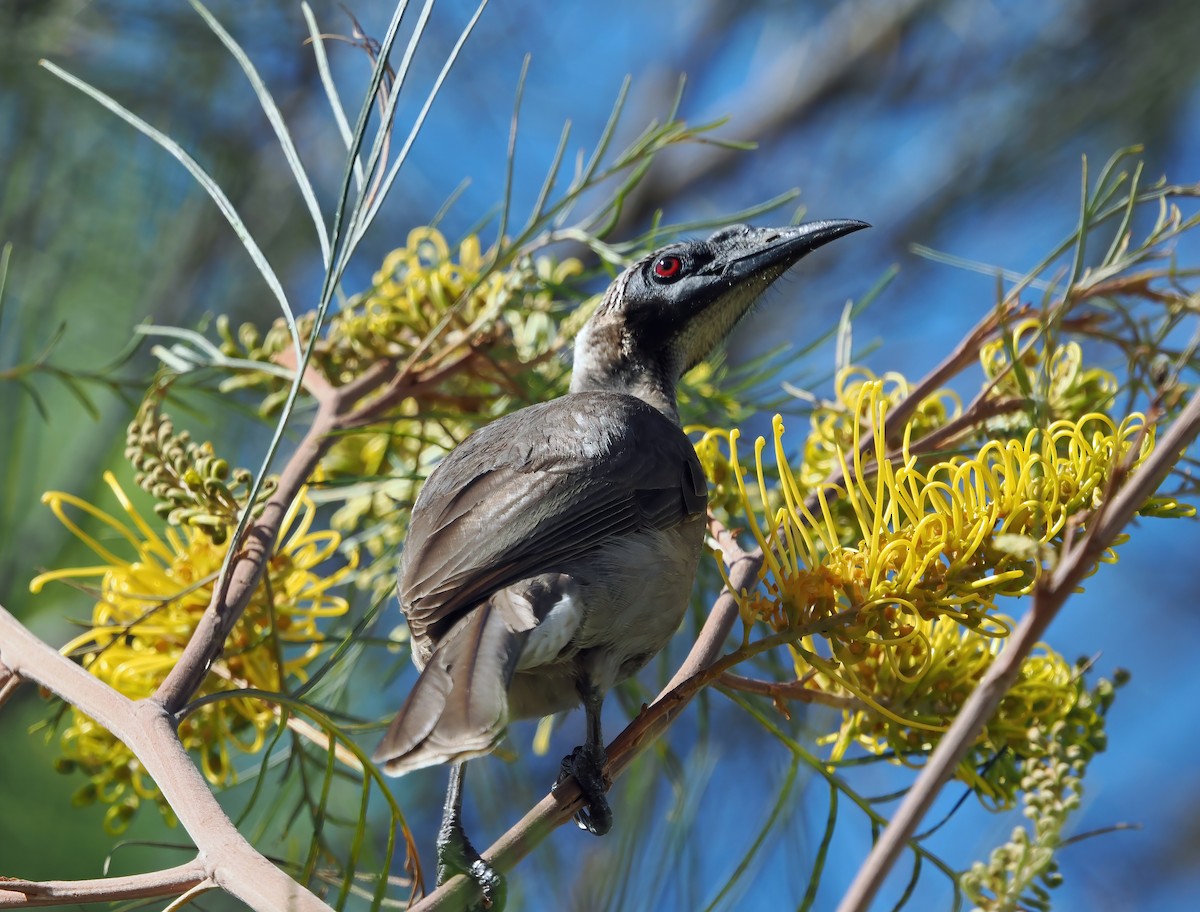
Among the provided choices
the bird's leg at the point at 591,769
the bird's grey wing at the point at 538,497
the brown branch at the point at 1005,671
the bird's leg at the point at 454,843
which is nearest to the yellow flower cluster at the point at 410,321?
the bird's grey wing at the point at 538,497

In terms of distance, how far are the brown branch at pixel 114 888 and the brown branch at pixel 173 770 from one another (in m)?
0.03

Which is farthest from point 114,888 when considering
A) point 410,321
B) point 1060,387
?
point 1060,387

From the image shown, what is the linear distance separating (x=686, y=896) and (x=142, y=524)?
42.6 inches

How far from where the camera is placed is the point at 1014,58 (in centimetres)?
521

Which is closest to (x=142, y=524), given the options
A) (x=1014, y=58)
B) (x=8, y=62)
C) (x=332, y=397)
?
(x=332, y=397)

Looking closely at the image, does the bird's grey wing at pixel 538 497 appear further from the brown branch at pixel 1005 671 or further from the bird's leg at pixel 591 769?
the brown branch at pixel 1005 671

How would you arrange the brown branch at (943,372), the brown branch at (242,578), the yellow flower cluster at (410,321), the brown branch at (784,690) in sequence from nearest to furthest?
the brown branch at (242,578) < the brown branch at (784,690) < the brown branch at (943,372) < the yellow flower cluster at (410,321)

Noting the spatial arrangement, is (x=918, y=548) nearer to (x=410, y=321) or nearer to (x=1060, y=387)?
(x=1060, y=387)

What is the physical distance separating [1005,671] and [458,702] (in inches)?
31.4

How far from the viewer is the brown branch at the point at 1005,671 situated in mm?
837

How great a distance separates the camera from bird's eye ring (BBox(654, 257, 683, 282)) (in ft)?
9.43

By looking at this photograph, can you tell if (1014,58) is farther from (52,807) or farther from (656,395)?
(52,807)

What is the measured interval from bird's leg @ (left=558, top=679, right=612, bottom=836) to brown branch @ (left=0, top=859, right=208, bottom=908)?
0.73m

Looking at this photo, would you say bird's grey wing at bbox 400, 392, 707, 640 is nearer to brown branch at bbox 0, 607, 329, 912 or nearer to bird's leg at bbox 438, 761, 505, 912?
bird's leg at bbox 438, 761, 505, 912
